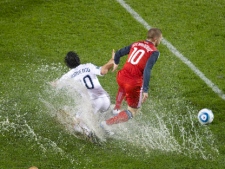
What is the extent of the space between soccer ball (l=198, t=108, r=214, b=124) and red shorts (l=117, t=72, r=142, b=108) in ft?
3.27

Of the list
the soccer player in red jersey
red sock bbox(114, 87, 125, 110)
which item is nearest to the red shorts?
the soccer player in red jersey

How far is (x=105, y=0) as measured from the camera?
15.2 m

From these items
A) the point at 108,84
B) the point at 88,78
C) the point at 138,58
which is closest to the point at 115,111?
the point at 88,78

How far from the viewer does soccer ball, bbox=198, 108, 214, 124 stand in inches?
399

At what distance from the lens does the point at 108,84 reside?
12352mm

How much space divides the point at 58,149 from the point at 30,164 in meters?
0.59

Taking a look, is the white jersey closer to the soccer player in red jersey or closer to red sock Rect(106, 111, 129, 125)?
the soccer player in red jersey

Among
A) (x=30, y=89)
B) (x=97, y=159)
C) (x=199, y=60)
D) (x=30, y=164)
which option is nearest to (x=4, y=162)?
(x=30, y=164)

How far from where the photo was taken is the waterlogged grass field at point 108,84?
32.4ft

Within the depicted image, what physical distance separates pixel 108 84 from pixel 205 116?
8.80 ft

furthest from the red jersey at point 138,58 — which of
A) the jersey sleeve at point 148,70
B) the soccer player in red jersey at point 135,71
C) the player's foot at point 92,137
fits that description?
the player's foot at point 92,137

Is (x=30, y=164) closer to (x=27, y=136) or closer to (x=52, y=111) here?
(x=27, y=136)

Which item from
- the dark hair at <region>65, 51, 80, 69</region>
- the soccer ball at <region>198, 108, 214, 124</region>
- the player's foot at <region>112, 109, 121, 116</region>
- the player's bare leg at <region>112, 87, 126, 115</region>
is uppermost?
the dark hair at <region>65, 51, 80, 69</region>

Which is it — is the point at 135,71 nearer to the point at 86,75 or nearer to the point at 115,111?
the point at 86,75
